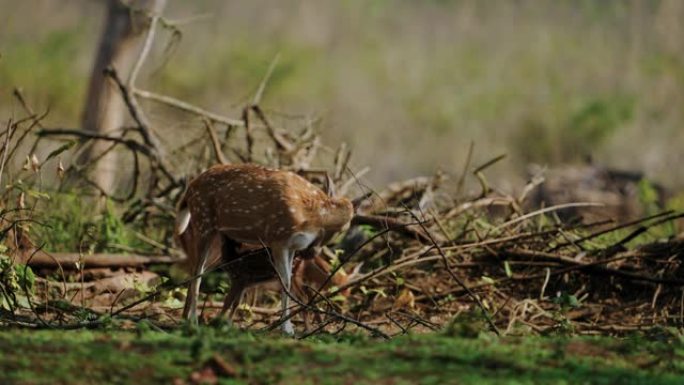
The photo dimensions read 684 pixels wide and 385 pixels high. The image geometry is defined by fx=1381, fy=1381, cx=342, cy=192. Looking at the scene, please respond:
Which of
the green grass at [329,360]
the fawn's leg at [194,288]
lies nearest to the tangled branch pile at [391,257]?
the fawn's leg at [194,288]

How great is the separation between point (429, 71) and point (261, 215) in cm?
1423

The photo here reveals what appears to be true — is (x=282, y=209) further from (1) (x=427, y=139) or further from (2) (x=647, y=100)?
(2) (x=647, y=100)

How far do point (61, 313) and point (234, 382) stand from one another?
2.08 metres

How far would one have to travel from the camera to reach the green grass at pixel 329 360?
4.69 meters

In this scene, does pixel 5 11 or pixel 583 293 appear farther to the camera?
pixel 5 11

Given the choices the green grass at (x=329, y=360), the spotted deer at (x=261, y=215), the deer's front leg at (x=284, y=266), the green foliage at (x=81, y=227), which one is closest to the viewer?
the green grass at (x=329, y=360)

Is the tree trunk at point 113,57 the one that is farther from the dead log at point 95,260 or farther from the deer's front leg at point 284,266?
the deer's front leg at point 284,266

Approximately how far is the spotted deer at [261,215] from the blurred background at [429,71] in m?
9.25

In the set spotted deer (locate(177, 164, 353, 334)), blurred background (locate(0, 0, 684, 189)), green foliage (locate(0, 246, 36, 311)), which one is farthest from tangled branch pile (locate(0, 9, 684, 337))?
blurred background (locate(0, 0, 684, 189))

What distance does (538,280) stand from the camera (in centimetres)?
880

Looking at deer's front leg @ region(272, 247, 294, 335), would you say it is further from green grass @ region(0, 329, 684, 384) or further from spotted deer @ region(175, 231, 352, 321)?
green grass @ region(0, 329, 684, 384)

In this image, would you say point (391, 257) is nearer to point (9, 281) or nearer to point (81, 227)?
point (9, 281)

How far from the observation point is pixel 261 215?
7605 millimetres

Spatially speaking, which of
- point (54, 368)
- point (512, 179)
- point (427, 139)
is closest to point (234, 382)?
point (54, 368)
